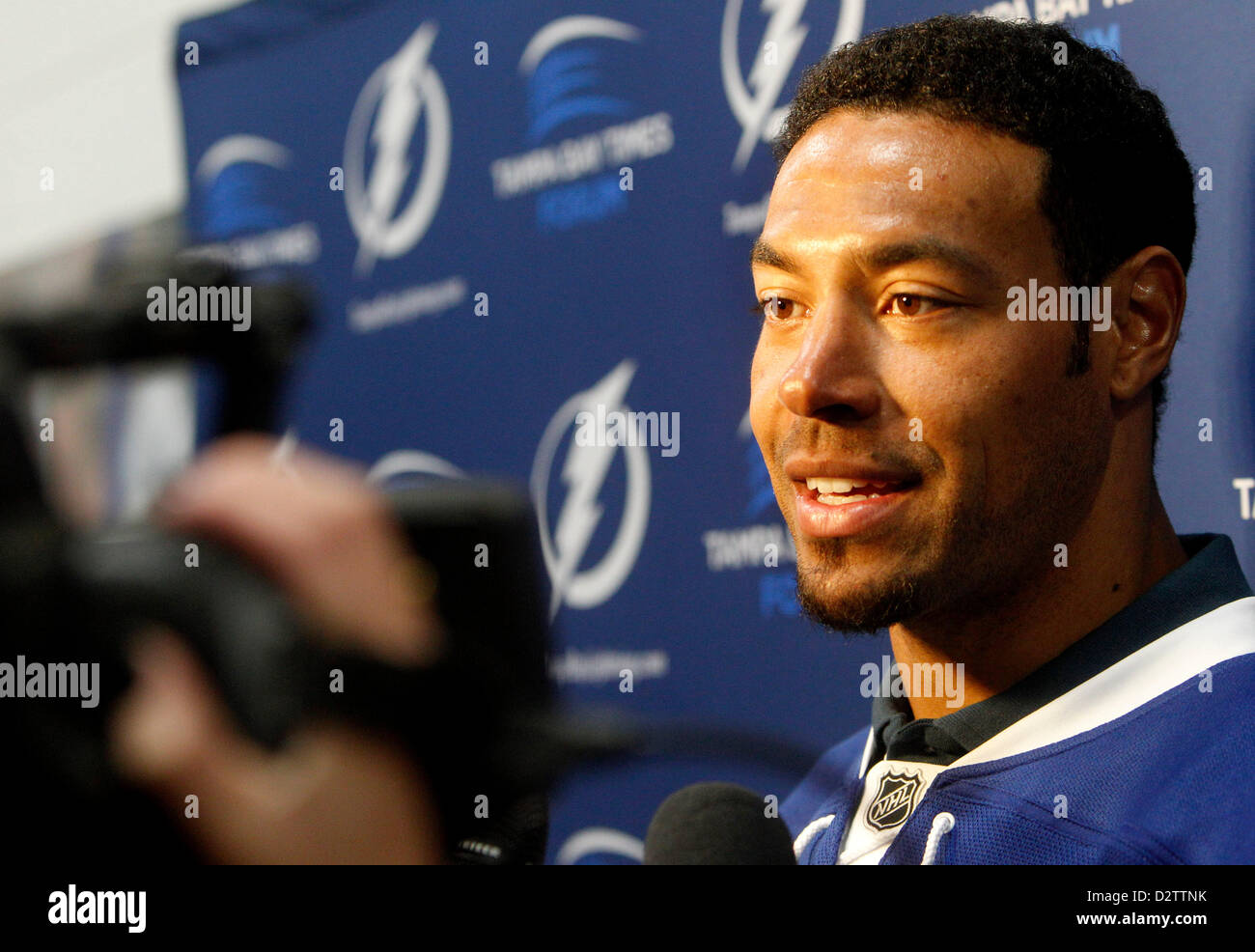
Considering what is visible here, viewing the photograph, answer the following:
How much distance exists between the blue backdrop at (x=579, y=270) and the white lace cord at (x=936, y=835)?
311 millimetres

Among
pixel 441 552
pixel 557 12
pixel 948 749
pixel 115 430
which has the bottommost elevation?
pixel 948 749

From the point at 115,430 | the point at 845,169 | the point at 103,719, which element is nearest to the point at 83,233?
the point at 115,430

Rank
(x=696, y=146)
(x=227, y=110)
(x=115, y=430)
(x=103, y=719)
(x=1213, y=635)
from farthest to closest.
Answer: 1. (x=115, y=430)
2. (x=227, y=110)
3. (x=103, y=719)
4. (x=696, y=146)
5. (x=1213, y=635)

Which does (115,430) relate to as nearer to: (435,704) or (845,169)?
(435,704)

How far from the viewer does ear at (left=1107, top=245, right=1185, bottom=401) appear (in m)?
0.86

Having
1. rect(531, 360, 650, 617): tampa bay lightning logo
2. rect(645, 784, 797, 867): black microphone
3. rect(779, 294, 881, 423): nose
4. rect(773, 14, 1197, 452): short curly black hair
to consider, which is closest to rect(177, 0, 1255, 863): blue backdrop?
rect(531, 360, 650, 617): tampa bay lightning logo

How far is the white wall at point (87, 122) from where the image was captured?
1.65m

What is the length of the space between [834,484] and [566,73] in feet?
2.29

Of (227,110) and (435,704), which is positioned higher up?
(227,110)

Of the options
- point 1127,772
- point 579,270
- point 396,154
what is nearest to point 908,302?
point 1127,772

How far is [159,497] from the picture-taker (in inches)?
63.4

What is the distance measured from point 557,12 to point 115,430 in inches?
34.7

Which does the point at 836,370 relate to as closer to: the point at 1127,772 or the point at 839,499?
the point at 839,499

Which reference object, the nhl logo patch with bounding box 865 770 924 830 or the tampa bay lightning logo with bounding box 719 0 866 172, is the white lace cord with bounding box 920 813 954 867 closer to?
the nhl logo patch with bounding box 865 770 924 830
